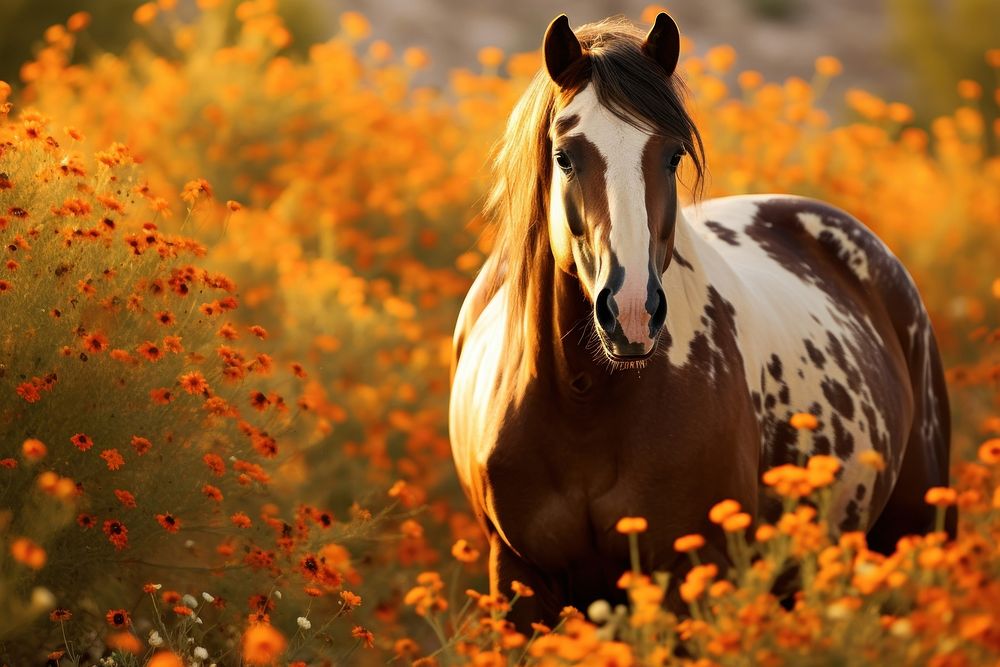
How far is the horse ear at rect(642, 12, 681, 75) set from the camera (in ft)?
11.7

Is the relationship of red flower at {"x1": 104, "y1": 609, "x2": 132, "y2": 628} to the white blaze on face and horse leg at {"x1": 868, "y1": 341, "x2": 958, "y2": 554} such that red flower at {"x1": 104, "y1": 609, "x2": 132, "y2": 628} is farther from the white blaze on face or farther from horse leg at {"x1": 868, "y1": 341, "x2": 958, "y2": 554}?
horse leg at {"x1": 868, "y1": 341, "x2": 958, "y2": 554}

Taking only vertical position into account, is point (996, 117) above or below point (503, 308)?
above

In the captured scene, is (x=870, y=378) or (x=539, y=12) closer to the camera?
(x=870, y=378)

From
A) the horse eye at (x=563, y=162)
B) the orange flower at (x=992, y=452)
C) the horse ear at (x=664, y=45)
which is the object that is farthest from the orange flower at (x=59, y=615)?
the orange flower at (x=992, y=452)

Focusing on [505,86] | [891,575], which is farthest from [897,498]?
[505,86]

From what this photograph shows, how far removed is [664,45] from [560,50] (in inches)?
11.1

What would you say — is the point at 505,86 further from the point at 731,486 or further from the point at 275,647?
the point at 275,647

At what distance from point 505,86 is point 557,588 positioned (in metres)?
6.60

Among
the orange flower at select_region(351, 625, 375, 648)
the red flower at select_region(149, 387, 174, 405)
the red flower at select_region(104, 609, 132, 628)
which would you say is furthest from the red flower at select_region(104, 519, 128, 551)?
the orange flower at select_region(351, 625, 375, 648)

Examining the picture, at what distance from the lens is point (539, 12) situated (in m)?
31.3

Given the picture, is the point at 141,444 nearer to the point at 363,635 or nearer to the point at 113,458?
the point at 113,458

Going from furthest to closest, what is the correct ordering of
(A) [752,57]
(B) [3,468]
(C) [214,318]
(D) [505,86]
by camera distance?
(A) [752,57]
(D) [505,86]
(C) [214,318]
(B) [3,468]

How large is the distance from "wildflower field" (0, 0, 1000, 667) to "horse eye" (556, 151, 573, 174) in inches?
36.7

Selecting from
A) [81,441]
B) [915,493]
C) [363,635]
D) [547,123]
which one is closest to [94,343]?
[81,441]
